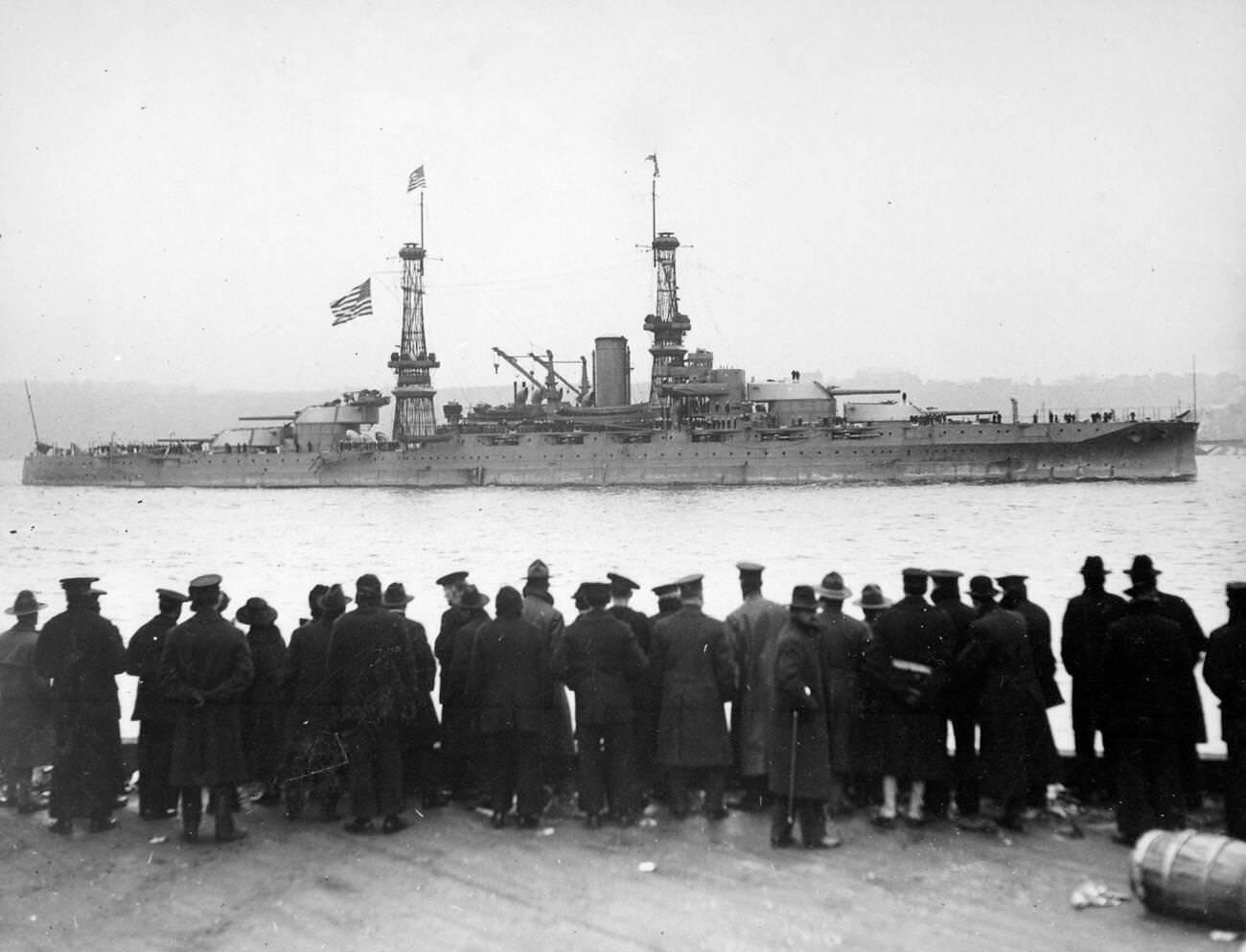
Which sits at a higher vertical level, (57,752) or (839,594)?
(839,594)

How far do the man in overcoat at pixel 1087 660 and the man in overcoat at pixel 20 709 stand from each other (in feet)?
20.6

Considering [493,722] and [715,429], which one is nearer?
[493,722]

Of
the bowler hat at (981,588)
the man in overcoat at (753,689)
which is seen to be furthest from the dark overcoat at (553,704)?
the bowler hat at (981,588)

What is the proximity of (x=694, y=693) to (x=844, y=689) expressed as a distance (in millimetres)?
869

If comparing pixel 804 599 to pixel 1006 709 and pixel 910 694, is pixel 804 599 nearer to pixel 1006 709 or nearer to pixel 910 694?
pixel 910 694

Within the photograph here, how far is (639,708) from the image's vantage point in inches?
218

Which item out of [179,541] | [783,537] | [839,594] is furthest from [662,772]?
→ [179,541]

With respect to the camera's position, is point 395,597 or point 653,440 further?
point 653,440

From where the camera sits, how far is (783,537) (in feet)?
74.7

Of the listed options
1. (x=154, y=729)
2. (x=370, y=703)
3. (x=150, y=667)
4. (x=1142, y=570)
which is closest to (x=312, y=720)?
(x=370, y=703)

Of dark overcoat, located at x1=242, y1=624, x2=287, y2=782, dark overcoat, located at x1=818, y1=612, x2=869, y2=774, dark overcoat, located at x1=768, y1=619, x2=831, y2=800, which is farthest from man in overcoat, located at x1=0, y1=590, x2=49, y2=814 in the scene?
dark overcoat, located at x1=818, y1=612, x2=869, y2=774

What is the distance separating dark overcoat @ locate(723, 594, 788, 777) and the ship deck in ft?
1.23

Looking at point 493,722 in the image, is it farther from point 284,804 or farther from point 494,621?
point 284,804

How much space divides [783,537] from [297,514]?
20.1 meters
